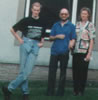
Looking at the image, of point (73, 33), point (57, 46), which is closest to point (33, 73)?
point (57, 46)

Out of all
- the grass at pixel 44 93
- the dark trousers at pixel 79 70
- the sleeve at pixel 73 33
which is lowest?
the grass at pixel 44 93

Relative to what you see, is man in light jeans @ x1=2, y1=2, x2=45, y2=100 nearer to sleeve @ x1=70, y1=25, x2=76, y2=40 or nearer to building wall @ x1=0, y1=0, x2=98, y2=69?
sleeve @ x1=70, y1=25, x2=76, y2=40

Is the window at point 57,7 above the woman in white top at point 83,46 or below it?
above

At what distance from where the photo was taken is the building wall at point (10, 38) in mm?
8188

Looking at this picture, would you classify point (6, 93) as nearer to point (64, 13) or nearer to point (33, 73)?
point (64, 13)

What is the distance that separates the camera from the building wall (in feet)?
26.9

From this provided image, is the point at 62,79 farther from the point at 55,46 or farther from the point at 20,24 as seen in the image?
the point at 20,24

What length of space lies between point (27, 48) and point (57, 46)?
0.67m

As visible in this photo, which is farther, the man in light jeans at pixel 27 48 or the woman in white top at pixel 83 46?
the woman in white top at pixel 83 46

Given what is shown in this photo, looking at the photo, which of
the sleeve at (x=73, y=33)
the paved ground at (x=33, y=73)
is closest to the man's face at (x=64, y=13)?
the sleeve at (x=73, y=33)

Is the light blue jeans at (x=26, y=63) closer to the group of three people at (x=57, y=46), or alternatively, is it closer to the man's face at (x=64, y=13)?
the group of three people at (x=57, y=46)

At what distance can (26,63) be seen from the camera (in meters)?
5.46

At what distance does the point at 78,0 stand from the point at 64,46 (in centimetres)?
290

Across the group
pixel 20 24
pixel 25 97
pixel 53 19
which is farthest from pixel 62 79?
pixel 53 19
